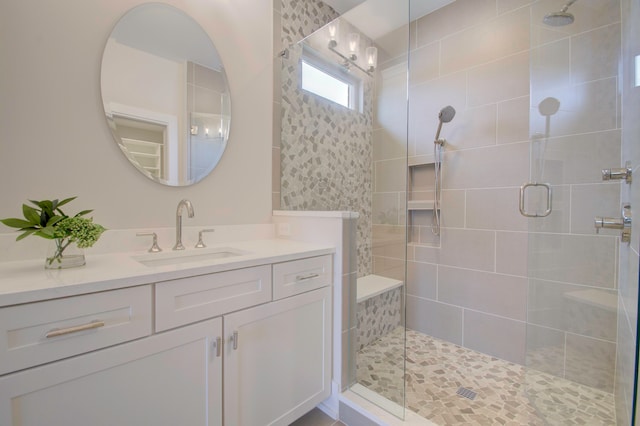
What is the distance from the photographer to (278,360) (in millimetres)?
1240

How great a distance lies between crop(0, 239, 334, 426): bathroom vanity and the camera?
72cm

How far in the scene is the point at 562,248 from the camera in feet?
5.28

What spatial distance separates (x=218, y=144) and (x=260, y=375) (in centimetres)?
123

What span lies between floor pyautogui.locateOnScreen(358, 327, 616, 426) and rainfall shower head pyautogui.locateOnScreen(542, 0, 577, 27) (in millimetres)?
2006

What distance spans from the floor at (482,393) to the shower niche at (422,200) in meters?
0.97

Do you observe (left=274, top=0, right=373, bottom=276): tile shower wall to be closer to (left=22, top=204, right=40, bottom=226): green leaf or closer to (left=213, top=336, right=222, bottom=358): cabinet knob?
(left=213, top=336, right=222, bottom=358): cabinet knob

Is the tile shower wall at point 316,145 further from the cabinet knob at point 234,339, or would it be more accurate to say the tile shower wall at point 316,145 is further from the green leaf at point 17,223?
the green leaf at point 17,223

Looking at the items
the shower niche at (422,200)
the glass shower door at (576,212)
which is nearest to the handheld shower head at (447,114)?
the shower niche at (422,200)

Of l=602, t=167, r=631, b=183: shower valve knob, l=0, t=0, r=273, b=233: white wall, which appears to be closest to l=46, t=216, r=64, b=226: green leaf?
l=0, t=0, r=273, b=233: white wall

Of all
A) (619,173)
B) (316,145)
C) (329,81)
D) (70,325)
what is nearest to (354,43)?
(329,81)

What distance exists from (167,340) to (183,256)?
53 cm

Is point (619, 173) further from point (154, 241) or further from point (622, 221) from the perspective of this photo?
point (154, 241)

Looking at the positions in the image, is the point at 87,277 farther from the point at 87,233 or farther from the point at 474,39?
the point at 474,39

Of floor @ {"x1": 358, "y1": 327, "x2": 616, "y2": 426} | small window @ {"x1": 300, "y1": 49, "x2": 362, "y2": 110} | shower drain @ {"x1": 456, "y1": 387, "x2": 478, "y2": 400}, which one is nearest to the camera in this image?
floor @ {"x1": 358, "y1": 327, "x2": 616, "y2": 426}
